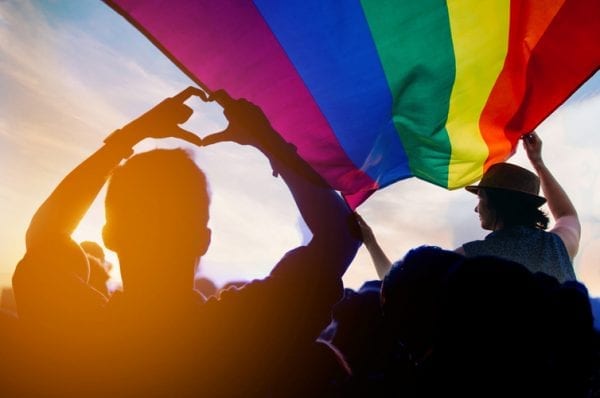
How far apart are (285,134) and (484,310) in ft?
5.84

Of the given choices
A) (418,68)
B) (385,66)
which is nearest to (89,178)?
(385,66)

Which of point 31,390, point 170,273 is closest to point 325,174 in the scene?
point 170,273

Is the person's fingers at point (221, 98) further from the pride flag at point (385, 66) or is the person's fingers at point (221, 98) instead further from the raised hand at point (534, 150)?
the raised hand at point (534, 150)

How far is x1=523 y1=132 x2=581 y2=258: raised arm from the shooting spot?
2.21 metres

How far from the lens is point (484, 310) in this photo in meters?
0.86

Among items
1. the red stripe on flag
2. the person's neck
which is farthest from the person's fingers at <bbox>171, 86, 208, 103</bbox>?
the red stripe on flag

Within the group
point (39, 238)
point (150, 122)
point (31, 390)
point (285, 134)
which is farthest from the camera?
point (285, 134)

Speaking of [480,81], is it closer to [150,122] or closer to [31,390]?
[150,122]

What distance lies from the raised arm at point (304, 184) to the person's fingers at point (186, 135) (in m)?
0.02

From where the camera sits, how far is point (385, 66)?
2139 mm

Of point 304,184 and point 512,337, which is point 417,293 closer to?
point 512,337

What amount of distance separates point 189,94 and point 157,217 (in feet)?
1.38

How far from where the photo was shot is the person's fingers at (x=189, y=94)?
111 cm

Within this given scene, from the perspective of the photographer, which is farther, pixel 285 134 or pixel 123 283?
pixel 285 134
